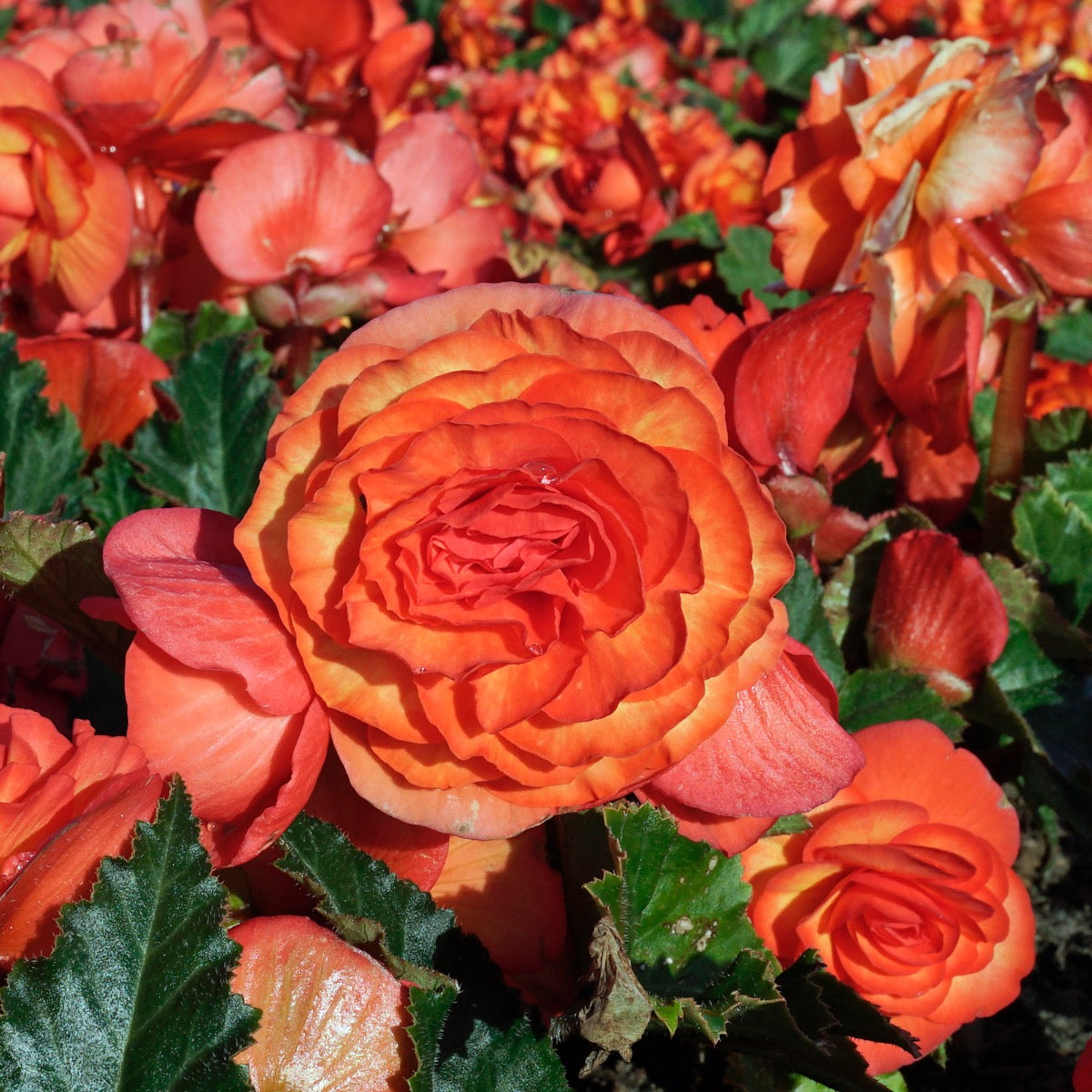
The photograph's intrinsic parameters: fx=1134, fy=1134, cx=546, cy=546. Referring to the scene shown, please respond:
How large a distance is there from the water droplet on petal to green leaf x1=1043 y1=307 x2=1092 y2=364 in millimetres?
1285

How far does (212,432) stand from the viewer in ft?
2.98

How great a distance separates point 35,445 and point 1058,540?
32.4 inches

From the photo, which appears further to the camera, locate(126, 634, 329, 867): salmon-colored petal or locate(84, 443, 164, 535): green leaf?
locate(84, 443, 164, 535): green leaf

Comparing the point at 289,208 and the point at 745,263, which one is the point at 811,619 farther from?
the point at 745,263

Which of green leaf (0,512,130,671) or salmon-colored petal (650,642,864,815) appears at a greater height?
green leaf (0,512,130,671)

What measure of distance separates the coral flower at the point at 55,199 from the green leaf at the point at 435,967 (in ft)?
1.79

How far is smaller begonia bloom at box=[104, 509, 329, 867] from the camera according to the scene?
0.51 m

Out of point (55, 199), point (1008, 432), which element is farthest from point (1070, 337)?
point (55, 199)

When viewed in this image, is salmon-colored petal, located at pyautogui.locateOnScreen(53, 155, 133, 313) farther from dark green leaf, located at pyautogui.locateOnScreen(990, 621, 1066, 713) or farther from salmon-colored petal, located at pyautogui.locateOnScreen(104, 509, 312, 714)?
dark green leaf, located at pyautogui.locateOnScreen(990, 621, 1066, 713)

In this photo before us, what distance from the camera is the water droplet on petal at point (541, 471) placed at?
47 centimetres

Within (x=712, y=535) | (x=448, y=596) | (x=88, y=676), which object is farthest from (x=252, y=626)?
(x=88, y=676)

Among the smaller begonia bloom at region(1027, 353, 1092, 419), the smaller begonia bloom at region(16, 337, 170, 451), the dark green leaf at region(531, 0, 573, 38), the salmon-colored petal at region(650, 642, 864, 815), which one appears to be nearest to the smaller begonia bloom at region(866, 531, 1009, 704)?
the salmon-colored petal at region(650, 642, 864, 815)

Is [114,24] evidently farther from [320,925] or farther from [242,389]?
[320,925]

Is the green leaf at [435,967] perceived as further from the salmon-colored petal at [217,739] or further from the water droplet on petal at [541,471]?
the water droplet on petal at [541,471]
